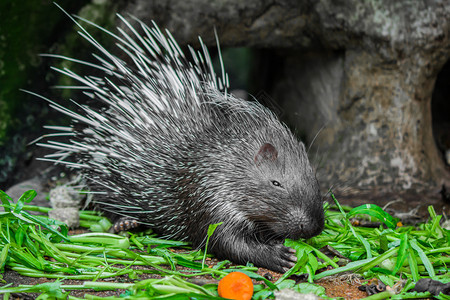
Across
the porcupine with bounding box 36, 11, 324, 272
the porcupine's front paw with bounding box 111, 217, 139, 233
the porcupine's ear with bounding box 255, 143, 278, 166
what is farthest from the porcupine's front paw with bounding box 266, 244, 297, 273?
the porcupine's front paw with bounding box 111, 217, 139, 233

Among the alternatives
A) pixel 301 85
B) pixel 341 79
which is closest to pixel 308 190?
pixel 341 79

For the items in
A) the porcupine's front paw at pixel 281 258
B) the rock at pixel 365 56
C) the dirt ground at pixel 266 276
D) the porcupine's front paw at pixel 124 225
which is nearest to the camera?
the dirt ground at pixel 266 276

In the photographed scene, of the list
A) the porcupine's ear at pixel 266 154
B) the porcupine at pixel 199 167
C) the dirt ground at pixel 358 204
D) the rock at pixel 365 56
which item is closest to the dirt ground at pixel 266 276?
the dirt ground at pixel 358 204

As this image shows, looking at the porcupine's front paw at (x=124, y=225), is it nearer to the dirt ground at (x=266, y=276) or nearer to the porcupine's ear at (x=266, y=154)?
the dirt ground at (x=266, y=276)

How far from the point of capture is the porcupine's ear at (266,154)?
8.54 feet

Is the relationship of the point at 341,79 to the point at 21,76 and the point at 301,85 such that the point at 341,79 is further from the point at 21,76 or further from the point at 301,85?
the point at 21,76

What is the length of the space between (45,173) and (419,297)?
3010mm

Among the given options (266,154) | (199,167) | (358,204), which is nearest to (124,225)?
(199,167)

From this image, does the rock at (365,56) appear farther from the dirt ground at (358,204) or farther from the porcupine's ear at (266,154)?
the porcupine's ear at (266,154)

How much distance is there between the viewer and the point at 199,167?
110 inches

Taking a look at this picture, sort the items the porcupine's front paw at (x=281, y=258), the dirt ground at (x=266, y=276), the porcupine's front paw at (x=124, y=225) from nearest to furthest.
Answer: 1. the dirt ground at (x=266, y=276)
2. the porcupine's front paw at (x=281, y=258)
3. the porcupine's front paw at (x=124, y=225)

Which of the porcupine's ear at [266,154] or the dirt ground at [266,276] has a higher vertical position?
the porcupine's ear at [266,154]

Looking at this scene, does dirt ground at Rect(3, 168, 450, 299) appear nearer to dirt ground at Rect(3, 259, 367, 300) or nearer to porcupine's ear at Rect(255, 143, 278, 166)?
dirt ground at Rect(3, 259, 367, 300)

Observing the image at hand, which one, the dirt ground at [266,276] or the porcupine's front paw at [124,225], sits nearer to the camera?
the dirt ground at [266,276]
